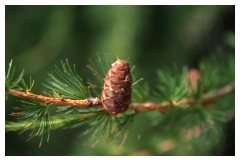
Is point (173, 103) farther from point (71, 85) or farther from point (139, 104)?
point (71, 85)

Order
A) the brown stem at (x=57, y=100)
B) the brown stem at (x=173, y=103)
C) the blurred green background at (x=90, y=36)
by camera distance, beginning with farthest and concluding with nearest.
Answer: the blurred green background at (x=90, y=36), the brown stem at (x=173, y=103), the brown stem at (x=57, y=100)

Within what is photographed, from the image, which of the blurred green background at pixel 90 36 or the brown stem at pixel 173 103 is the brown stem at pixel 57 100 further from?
the blurred green background at pixel 90 36

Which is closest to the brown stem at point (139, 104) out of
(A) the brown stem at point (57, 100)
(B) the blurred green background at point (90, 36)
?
(A) the brown stem at point (57, 100)

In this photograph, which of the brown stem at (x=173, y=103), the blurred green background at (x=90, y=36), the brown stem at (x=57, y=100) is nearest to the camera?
the brown stem at (x=57, y=100)

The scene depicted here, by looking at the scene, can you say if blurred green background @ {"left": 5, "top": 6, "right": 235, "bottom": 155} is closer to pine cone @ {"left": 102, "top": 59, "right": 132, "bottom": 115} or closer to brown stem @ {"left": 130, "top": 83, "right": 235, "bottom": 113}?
brown stem @ {"left": 130, "top": 83, "right": 235, "bottom": 113}

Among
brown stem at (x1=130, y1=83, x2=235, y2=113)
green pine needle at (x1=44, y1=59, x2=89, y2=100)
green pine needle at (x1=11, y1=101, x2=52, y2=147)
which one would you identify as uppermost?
green pine needle at (x1=44, y1=59, x2=89, y2=100)

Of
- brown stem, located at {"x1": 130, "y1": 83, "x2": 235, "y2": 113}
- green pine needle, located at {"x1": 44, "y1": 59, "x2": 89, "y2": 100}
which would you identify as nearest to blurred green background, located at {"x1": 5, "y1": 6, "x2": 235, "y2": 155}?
brown stem, located at {"x1": 130, "y1": 83, "x2": 235, "y2": 113}
